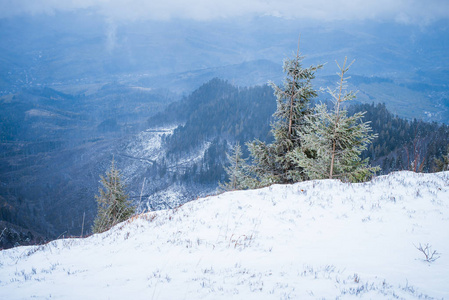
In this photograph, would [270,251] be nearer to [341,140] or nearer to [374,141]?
[341,140]

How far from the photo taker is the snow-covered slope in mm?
4910

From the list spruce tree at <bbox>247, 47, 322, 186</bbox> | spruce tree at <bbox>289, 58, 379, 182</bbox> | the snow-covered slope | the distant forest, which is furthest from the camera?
the distant forest

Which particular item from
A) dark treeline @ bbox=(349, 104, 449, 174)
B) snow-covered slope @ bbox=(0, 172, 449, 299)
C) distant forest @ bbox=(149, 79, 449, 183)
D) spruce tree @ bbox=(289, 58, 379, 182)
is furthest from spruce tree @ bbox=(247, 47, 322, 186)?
dark treeline @ bbox=(349, 104, 449, 174)

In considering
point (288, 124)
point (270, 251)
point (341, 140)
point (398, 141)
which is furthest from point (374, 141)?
point (270, 251)

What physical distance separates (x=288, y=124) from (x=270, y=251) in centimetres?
1207

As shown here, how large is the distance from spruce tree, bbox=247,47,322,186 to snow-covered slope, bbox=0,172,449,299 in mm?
5618

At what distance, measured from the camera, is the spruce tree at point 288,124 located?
16.2m

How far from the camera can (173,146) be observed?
594 ft

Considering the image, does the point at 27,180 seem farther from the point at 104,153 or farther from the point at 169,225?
the point at 169,225

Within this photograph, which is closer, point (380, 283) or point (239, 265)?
point (380, 283)

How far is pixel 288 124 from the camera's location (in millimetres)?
17281

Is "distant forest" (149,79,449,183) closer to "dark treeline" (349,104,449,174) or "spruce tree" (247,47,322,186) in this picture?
"dark treeline" (349,104,449,174)

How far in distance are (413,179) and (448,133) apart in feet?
477

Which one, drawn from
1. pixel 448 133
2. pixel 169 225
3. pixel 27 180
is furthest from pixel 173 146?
pixel 169 225
